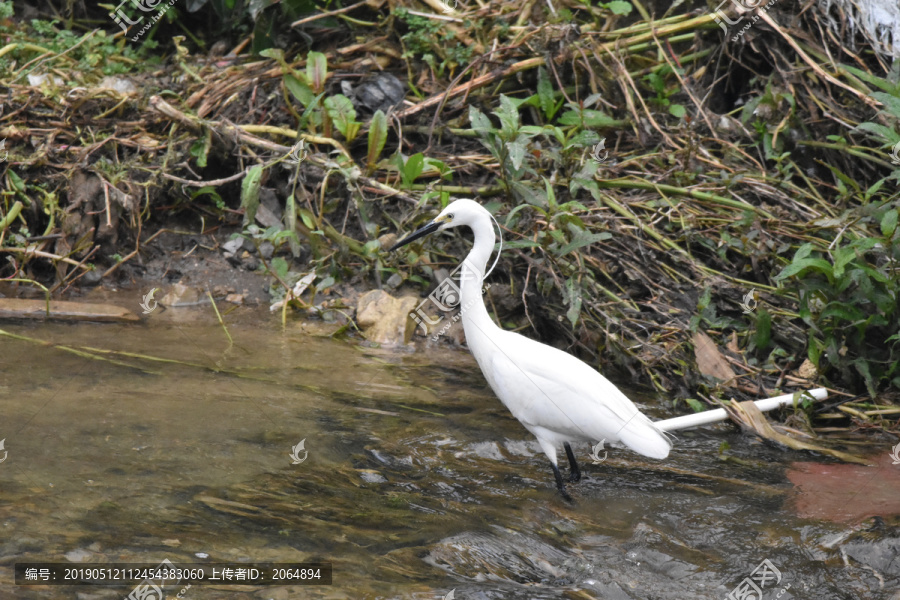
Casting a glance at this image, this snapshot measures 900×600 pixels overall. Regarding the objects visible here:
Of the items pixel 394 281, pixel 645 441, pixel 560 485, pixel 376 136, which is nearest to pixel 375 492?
pixel 560 485

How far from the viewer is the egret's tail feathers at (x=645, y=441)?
389cm

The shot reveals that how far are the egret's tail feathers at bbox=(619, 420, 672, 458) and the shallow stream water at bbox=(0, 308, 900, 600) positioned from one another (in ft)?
0.68

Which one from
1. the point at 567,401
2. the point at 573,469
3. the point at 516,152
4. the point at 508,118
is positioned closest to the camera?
the point at 567,401

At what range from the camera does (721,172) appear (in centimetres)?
604

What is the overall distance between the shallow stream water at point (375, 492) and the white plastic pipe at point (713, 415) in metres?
0.18

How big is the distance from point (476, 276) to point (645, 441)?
1187 millimetres

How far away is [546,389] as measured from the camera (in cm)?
407

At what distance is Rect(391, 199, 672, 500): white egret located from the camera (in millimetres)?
4008

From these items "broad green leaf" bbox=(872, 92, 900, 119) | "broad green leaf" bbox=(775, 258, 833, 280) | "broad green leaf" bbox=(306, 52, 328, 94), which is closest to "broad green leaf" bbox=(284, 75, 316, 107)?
"broad green leaf" bbox=(306, 52, 328, 94)

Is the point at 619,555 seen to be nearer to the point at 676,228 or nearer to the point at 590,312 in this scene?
the point at 590,312

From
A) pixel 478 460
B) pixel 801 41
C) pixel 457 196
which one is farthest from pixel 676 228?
pixel 478 460

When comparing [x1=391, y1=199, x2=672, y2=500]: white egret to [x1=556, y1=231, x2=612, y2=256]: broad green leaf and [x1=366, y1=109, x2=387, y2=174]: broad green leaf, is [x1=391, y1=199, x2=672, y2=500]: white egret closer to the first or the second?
[x1=556, y1=231, x2=612, y2=256]: broad green leaf

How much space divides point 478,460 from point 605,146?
11.1 feet

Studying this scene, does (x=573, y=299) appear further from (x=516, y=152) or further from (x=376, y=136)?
(x=376, y=136)
